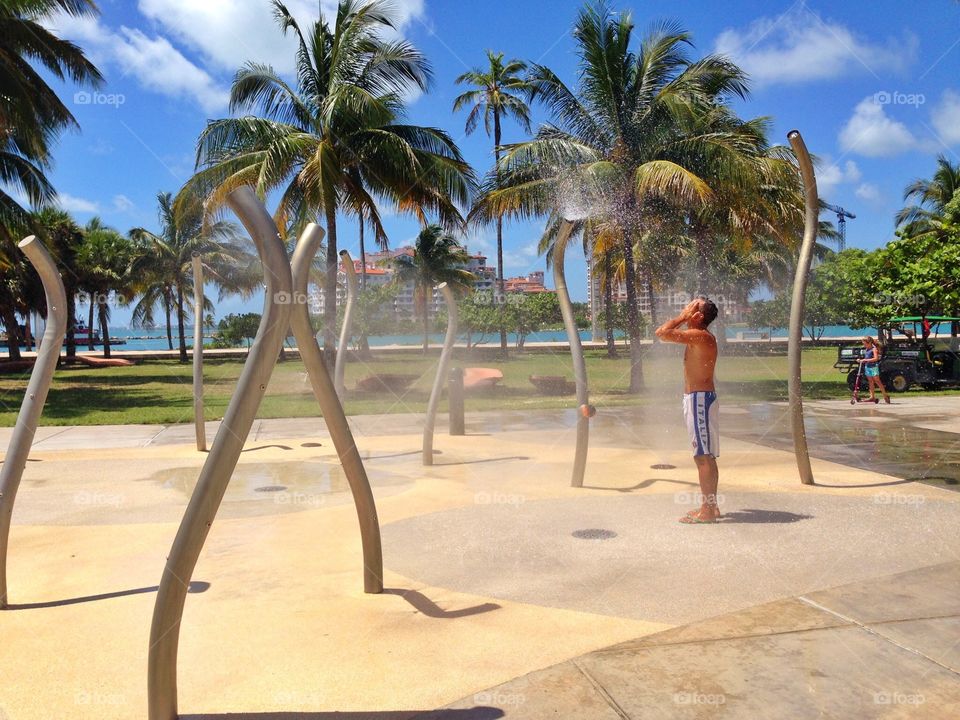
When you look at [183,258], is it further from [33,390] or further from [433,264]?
[33,390]

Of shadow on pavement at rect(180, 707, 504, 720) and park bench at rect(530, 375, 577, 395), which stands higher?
park bench at rect(530, 375, 577, 395)

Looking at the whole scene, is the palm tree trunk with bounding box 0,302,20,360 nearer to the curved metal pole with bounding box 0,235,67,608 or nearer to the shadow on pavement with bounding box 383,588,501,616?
the curved metal pole with bounding box 0,235,67,608

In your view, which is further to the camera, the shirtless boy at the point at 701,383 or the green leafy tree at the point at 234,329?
the green leafy tree at the point at 234,329

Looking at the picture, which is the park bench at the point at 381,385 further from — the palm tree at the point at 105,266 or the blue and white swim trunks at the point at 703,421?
the palm tree at the point at 105,266

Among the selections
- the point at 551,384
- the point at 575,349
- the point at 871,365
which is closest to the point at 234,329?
the point at 551,384

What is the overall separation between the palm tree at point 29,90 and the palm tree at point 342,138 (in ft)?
12.1

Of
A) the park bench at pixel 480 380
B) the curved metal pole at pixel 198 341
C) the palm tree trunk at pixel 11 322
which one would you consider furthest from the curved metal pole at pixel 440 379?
the palm tree trunk at pixel 11 322

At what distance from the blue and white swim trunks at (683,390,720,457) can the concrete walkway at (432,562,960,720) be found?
1.81m

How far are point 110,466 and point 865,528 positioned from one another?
24.4ft

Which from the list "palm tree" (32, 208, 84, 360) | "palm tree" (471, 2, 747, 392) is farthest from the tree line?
"palm tree" (32, 208, 84, 360)

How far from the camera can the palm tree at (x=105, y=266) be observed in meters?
38.6

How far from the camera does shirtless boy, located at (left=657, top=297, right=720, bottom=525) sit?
5.61 meters

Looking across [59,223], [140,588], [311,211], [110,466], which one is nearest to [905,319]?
[311,211]

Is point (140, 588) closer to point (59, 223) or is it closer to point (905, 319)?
point (905, 319)
